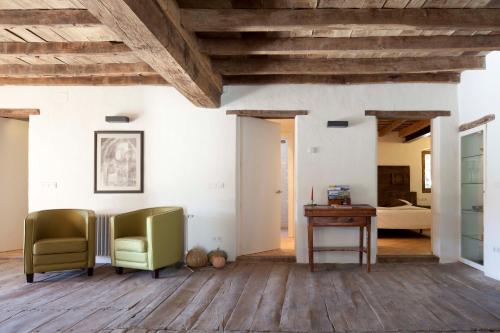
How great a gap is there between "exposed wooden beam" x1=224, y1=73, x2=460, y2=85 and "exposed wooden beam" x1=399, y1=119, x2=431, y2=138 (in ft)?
6.78

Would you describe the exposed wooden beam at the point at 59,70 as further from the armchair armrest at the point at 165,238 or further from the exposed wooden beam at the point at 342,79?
the armchair armrest at the point at 165,238

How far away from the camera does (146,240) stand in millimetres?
4539

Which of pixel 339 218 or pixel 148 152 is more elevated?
pixel 148 152

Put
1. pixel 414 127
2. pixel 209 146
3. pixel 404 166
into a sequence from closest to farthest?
pixel 209 146 < pixel 414 127 < pixel 404 166

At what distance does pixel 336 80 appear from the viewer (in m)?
5.36

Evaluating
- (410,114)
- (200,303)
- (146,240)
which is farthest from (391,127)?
(200,303)

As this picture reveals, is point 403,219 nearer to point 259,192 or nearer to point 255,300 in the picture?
point 259,192

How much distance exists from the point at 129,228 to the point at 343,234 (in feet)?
10.1

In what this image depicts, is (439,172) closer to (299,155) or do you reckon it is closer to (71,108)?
(299,155)

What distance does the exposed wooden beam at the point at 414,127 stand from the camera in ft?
25.2

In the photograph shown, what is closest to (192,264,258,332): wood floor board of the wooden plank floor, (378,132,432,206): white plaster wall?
the wooden plank floor

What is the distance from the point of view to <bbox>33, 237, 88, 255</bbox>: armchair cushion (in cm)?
436

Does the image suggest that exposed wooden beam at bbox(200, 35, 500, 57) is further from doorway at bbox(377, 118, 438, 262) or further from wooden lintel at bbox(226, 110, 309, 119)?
doorway at bbox(377, 118, 438, 262)

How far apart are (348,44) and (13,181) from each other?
19.2ft
